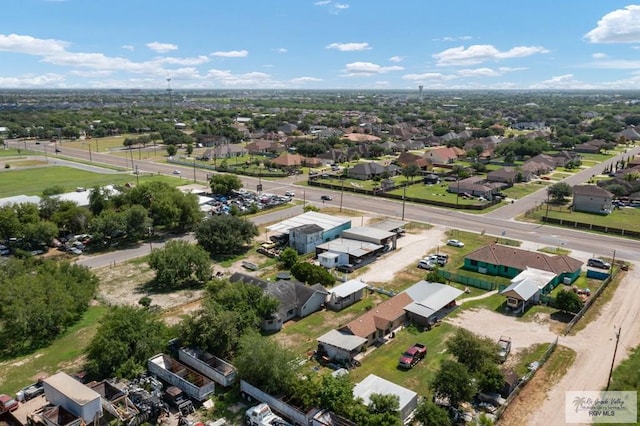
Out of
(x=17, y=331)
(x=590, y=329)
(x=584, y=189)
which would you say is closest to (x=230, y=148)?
(x=584, y=189)

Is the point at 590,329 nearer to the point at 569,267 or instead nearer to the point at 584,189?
the point at 569,267

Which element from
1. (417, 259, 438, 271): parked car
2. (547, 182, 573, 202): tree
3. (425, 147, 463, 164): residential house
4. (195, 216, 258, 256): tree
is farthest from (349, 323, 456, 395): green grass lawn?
(425, 147, 463, 164): residential house

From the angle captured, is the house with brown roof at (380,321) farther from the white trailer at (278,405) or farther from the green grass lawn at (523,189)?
the green grass lawn at (523,189)

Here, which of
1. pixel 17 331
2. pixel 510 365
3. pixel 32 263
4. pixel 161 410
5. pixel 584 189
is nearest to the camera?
pixel 161 410

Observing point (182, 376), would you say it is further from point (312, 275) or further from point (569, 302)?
point (569, 302)

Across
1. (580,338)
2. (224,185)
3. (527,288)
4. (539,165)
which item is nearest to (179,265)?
(527,288)

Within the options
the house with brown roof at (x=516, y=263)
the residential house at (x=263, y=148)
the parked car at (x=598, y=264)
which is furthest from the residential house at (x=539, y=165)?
the residential house at (x=263, y=148)
